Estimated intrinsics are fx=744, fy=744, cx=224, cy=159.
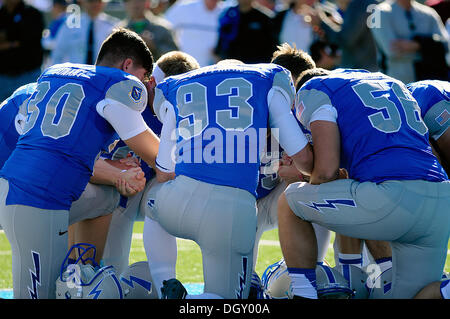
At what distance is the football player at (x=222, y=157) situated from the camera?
3643mm

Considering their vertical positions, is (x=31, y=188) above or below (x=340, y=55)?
above

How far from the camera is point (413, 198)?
12.3 feet

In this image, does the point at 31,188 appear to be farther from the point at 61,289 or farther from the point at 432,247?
the point at 432,247

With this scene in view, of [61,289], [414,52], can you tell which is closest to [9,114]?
[61,289]

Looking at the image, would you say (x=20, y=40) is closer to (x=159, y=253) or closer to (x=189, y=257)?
(x=189, y=257)

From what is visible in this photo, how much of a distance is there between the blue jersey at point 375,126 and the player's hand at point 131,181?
105 cm

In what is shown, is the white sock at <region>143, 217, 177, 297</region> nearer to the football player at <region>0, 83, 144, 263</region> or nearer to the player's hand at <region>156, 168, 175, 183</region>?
the player's hand at <region>156, 168, 175, 183</region>

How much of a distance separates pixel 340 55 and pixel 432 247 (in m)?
5.58

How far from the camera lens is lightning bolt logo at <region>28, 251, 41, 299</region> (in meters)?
3.87

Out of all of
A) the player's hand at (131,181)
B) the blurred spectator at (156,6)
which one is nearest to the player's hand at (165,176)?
the player's hand at (131,181)

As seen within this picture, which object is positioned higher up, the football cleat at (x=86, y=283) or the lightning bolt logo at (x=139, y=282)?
the football cleat at (x=86, y=283)

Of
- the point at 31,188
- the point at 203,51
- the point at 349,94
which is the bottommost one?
the point at 203,51

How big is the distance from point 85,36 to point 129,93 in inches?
218

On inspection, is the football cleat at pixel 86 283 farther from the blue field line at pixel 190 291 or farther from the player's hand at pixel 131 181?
the blue field line at pixel 190 291
